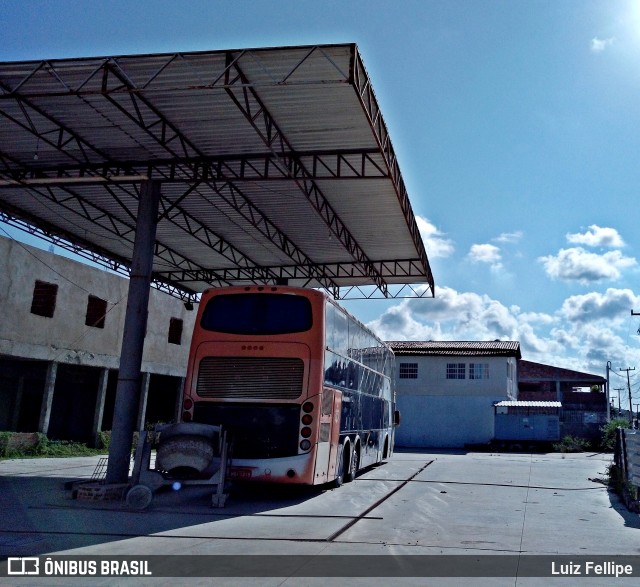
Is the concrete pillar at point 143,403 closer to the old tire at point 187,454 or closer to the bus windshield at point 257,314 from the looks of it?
the bus windshield at point 257,314

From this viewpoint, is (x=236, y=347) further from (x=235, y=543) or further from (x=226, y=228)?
(x=226, y=228)

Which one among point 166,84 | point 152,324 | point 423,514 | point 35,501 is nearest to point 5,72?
point 166,84

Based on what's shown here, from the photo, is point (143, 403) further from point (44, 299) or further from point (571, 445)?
point (571, 445)

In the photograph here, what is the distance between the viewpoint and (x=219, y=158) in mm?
16578

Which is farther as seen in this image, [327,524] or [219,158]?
[219,158]

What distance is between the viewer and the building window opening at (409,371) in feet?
147

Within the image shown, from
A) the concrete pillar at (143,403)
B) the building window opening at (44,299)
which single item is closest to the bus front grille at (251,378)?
the building window opening at (44,299)

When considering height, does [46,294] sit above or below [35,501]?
above

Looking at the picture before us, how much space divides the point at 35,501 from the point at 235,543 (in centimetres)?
538

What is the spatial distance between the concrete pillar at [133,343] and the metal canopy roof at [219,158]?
3.35ft

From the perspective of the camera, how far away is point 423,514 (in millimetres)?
11336

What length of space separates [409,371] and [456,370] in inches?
126

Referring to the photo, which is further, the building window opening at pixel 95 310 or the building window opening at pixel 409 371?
the building window opening at pixel 409 371

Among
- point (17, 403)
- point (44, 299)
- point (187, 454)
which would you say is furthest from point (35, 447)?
point (187, 454)
